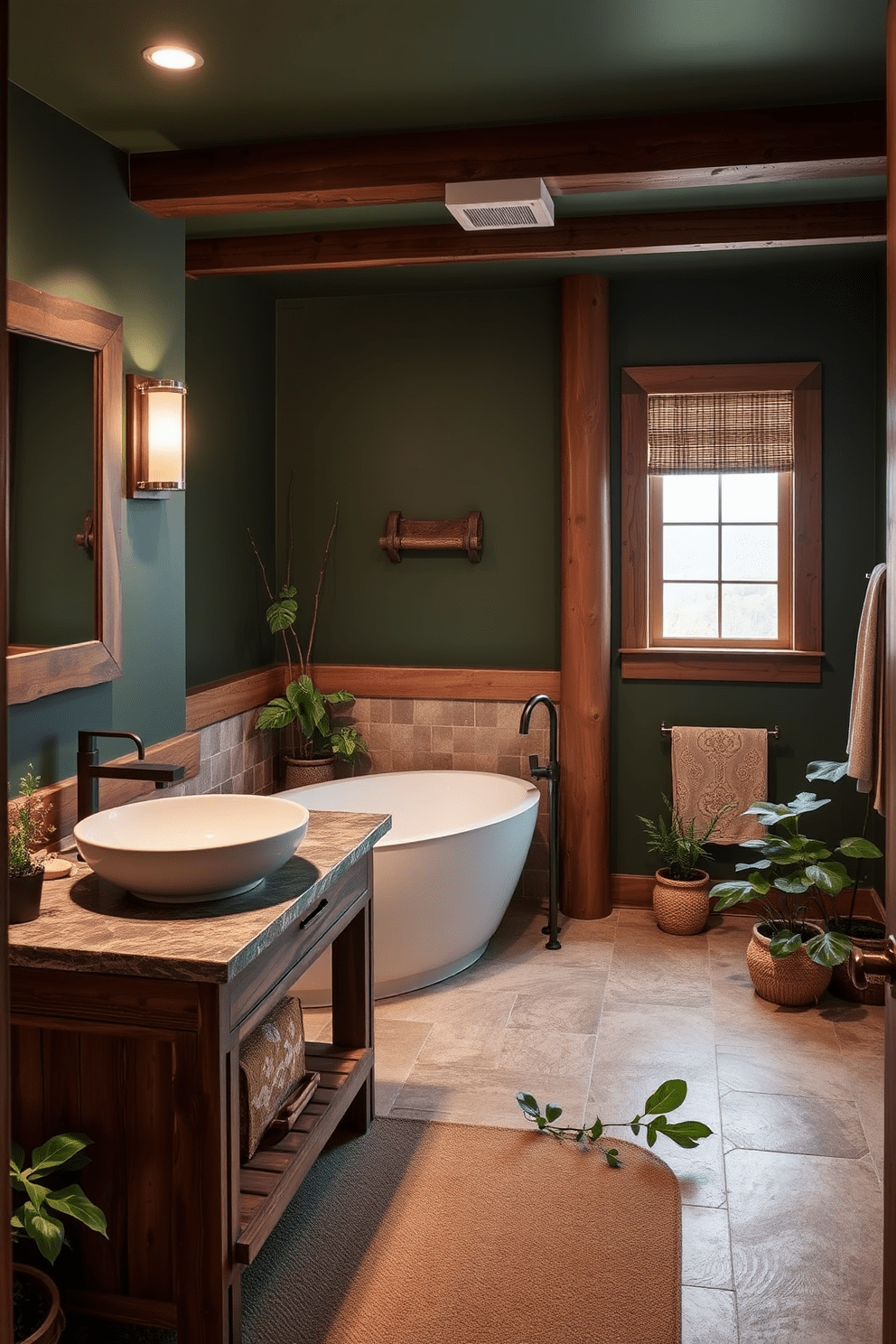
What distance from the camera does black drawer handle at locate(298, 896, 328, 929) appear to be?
2.54 metres

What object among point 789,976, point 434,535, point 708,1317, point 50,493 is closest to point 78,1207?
point 708,1317

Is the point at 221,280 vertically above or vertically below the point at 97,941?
above

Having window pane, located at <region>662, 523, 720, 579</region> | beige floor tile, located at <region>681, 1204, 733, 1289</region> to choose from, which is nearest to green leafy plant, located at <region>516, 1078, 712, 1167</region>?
beige floor tile, located at <region>681, 1204, 733, 1289</region>

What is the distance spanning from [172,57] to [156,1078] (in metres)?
2.22

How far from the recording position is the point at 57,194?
2.99 metres

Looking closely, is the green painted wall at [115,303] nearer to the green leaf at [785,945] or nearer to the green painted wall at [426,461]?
the green painted wall at [426,461]

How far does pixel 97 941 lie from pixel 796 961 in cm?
268

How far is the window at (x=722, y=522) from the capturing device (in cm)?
500

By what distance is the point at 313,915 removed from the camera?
260 cm

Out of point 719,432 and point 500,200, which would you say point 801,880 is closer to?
point 719,432

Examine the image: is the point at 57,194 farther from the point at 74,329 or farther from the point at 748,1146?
the point at 748,1146

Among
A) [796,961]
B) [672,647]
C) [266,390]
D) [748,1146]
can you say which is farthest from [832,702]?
[266,390]

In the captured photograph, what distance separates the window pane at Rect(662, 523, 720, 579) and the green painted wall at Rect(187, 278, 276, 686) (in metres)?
1.78

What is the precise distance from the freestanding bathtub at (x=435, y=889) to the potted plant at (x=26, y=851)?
3.66 feet
